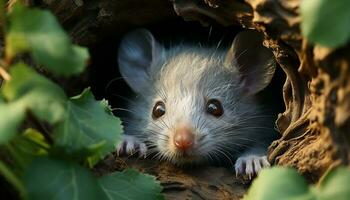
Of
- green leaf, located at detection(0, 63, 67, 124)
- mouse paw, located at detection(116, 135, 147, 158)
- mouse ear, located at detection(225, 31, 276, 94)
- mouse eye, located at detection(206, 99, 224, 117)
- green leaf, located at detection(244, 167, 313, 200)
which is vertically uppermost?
mouse ear, located at detection(225, 31, 276, 94)

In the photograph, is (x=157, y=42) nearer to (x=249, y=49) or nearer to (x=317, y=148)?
(x=249, y=49)

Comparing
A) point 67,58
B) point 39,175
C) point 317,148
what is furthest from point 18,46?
point 317,148

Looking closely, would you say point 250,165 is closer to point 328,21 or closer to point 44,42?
point 328,21

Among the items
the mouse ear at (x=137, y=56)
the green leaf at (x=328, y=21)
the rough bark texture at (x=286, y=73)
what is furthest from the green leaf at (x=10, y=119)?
the mouse ear at (x=137, y=56)

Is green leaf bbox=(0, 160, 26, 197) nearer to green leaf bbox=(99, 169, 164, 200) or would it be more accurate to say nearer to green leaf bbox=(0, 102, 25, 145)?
green leaf bbox=(0, 102, 25, 145)

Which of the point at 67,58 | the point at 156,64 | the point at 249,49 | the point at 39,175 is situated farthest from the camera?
the point at 156,64

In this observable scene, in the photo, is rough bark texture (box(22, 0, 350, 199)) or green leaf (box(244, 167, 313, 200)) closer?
green leaf (box(244, 167, 313, 200))

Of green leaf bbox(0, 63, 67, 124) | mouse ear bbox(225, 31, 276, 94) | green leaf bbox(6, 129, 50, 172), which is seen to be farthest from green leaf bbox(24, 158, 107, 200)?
mouse ear bbox(225, 31, 276, 94)

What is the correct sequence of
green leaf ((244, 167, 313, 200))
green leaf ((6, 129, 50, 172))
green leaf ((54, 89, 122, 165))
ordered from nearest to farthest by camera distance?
1. green leaf ((244, 167, 313, 200))
2. green leaf ((54, 89, 122, 165))
3. green leaf ((6, 129, 50, 172))

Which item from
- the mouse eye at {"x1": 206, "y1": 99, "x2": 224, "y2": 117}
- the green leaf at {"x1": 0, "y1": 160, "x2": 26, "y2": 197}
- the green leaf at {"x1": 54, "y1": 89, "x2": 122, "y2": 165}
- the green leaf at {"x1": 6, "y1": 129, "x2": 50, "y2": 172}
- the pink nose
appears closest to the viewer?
the green leaf at {"x1": 0, "y1": 160, "x2": 26, "y2": 197}
